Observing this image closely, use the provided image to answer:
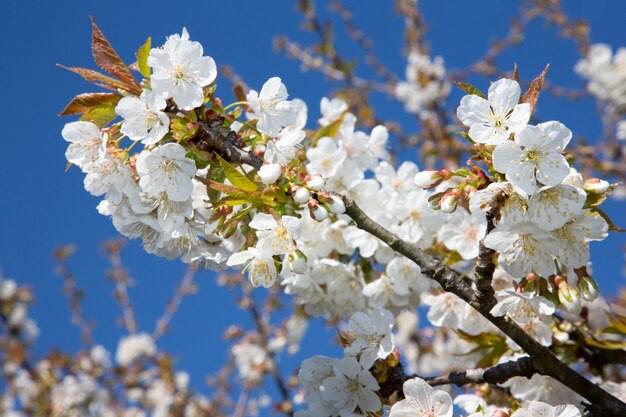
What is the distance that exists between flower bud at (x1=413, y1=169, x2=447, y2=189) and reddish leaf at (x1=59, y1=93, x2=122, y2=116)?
0.91 meters

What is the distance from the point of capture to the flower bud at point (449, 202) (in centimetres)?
149

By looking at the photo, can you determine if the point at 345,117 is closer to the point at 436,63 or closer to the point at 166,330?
the point at 436,63

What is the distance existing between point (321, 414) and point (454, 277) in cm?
68

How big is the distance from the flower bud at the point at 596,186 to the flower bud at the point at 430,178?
36cm

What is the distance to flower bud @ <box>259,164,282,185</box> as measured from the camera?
1.50 m

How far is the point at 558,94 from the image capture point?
6426mm

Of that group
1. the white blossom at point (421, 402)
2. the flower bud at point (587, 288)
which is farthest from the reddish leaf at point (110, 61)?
the flower bud at point (587, 288)

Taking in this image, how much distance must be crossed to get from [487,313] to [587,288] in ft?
1.04

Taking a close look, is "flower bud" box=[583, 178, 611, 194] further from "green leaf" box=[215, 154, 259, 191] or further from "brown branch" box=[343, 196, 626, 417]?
"green leaf" box=[215, 154, 259, 191]

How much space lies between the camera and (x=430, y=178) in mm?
1600

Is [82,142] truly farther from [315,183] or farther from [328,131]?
[328,131]

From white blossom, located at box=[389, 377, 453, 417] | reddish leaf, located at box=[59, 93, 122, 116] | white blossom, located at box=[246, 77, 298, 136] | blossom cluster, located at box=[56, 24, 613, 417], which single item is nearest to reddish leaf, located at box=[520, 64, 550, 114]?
blossom cluster, located at box=[56, 24, 613, 417]

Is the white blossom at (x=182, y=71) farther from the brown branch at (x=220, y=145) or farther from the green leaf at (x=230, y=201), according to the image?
the green leaf at (x=230, y=201)

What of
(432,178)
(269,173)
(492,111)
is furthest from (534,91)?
(269,173)
